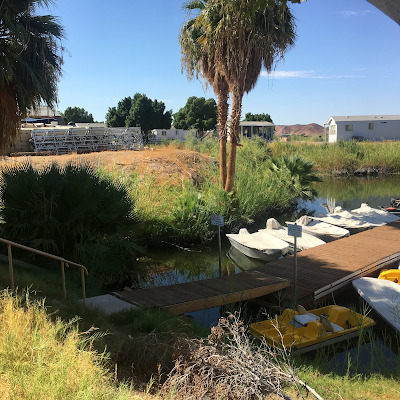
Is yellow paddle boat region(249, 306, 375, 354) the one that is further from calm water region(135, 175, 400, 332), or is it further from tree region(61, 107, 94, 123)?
tree region(61, 107, 94, 123)

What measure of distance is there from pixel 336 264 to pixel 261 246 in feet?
7.53

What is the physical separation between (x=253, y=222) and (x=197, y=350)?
1277 centimetres

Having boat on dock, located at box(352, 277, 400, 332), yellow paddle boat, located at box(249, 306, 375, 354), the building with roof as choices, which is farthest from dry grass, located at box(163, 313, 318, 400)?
the building with roof

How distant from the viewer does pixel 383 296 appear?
796cm

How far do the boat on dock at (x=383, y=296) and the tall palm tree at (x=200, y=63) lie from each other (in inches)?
373

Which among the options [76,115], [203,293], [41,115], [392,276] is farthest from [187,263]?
[76,115]

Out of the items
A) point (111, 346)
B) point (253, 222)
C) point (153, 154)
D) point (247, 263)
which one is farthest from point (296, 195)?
point (111, 346)

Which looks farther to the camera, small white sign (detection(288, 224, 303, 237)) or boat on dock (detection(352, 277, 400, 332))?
small white sign (detection(288, 224, 303, 237))

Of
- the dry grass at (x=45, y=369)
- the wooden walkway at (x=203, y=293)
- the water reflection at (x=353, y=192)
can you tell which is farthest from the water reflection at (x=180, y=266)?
the water reflection at (x=353, y=192)

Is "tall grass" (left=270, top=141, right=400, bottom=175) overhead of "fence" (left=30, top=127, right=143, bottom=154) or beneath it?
beneath

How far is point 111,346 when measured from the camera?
4.31 metres

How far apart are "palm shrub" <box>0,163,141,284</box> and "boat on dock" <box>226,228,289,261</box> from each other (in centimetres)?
443

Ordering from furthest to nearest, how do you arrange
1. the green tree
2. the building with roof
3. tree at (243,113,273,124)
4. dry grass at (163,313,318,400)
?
tree at (243,113,273,124) < the green tree < the building with roof < dry grass at (163,313,318,400)

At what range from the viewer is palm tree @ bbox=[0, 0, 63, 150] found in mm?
10492
